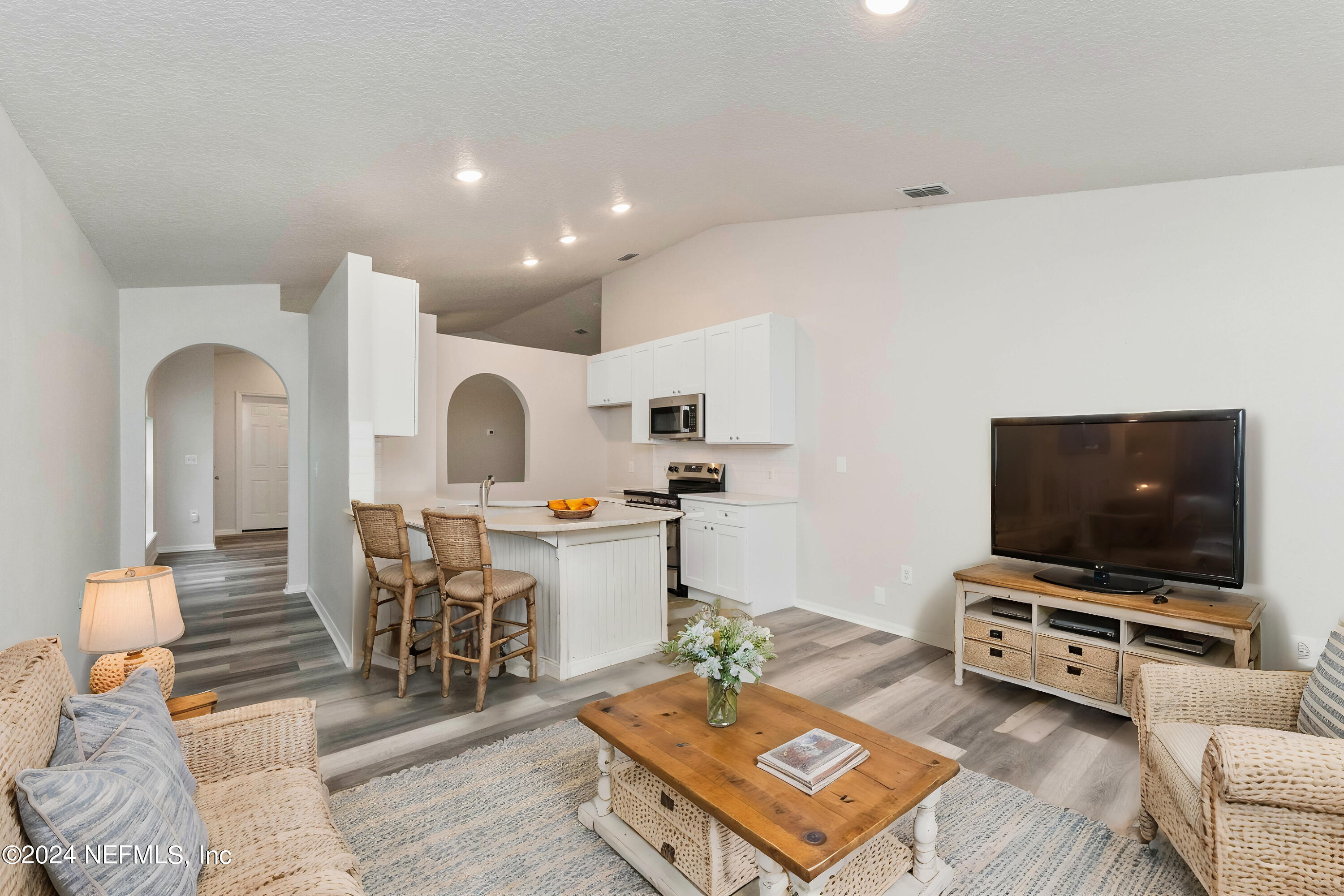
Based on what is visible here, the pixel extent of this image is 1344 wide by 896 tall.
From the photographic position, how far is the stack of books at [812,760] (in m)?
1.69

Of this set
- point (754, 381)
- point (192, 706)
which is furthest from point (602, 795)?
point (754, 381)

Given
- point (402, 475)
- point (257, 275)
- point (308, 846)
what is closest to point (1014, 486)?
point (308, 846)

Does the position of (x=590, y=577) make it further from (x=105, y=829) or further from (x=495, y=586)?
(x=105, y=829)

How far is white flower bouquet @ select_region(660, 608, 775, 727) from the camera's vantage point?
1933mm

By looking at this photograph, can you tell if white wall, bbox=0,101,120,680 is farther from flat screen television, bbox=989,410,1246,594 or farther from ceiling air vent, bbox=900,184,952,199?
flat screen television, bbox=989,410,1246,594

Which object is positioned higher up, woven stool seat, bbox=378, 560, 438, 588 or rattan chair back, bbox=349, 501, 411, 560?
rattan chair back, bbox=349, 501, 411, 560

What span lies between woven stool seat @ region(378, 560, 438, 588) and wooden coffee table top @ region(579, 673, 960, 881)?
5.63ft

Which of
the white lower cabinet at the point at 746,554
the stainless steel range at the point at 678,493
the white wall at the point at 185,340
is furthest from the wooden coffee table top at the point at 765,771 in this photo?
the white wall at the point at 185,340

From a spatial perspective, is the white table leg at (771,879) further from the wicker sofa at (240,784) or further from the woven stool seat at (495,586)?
the woven stool seat at (495,586)

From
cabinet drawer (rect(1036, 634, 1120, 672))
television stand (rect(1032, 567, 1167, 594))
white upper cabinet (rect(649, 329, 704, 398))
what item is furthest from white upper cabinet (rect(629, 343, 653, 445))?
cabinet drawer (rect(1036, 634, 1120, 672))

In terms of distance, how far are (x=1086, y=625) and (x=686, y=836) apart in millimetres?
2275

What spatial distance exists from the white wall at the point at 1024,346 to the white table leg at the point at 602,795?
2.66 meters

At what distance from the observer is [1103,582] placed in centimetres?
311

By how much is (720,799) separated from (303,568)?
537cm
